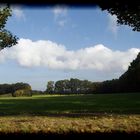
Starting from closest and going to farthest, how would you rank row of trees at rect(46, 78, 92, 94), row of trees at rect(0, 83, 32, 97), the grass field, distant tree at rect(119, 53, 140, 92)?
the grass field → distant tree at rect(119, 53, 140, 92) → row of trees at rect(0, 83, 32, 97) → row of trees at rect(46, 78, 92, 94)

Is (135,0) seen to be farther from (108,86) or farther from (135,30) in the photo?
(108,86)

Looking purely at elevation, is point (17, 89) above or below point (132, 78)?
A: below

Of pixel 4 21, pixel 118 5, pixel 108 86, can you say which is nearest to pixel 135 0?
pixel 118 5

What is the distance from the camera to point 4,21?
34375mm

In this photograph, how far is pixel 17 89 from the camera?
62375 millimetres

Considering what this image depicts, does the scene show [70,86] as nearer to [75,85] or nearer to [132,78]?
[75,85]

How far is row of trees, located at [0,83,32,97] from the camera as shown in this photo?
2343 inches
